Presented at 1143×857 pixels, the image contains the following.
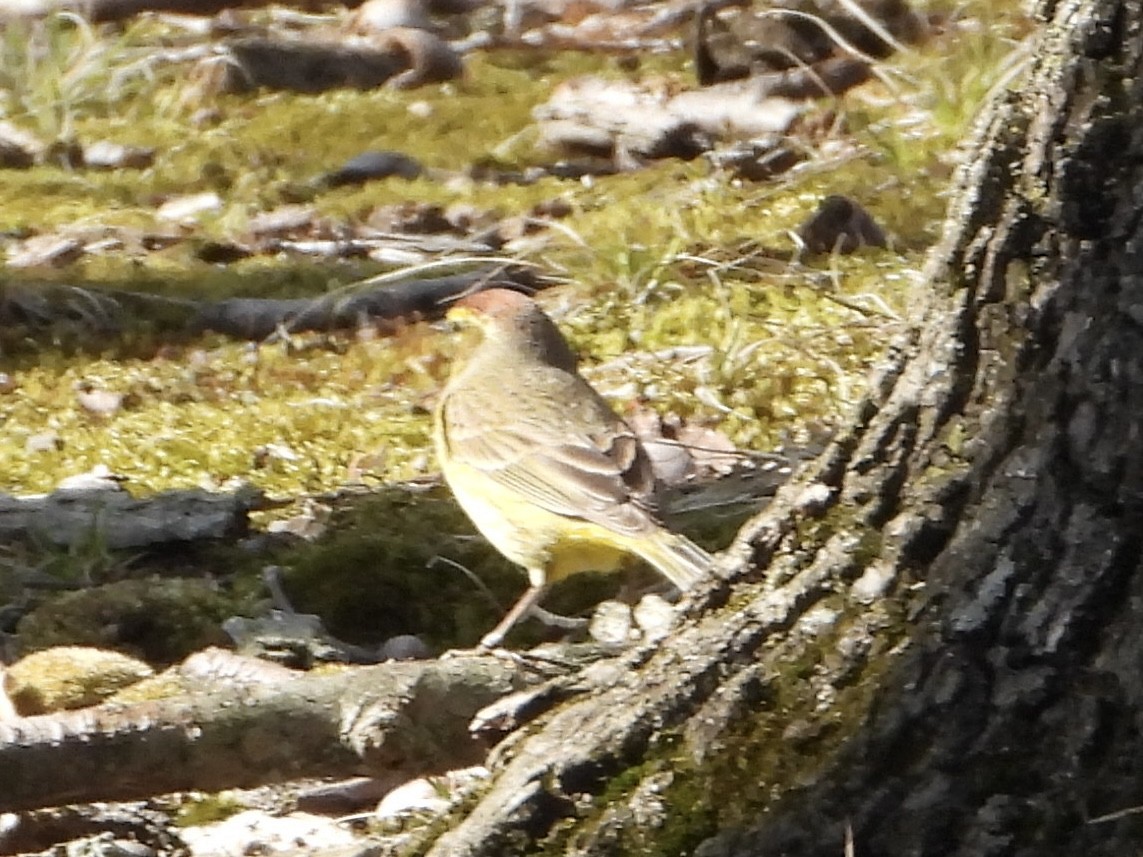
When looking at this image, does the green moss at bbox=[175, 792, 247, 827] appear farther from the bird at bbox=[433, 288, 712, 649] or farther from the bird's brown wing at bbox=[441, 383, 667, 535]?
the bird's brown wing at bbox=[441, 383, 667, 535]

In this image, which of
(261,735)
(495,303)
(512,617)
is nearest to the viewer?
(261,735)

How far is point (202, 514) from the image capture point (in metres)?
5.20

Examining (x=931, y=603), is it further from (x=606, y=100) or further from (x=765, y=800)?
(x=606, y=100)

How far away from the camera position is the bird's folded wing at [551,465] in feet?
16.2

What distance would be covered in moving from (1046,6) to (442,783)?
5.88 feet

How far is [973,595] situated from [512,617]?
2.18 meters

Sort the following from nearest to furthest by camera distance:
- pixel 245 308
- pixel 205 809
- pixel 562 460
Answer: pixel 205 809
pixel 562 460
pixel 245 308

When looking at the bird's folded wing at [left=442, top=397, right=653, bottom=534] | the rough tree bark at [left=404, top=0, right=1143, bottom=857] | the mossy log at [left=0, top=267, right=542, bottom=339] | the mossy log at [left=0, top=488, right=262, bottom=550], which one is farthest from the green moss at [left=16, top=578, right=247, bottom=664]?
the mossy log at [left=0, top=267, right=542, bottom=339]

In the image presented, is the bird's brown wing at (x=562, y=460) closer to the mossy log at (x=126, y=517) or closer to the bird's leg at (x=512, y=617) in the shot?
the bird's leg at (x=512, y=617)

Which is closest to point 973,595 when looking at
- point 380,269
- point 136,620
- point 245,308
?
point 136,620

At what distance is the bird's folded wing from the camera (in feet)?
16.2

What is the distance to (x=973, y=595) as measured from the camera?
2.43m

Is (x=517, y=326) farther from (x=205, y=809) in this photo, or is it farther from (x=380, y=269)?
(x=205, y=809)

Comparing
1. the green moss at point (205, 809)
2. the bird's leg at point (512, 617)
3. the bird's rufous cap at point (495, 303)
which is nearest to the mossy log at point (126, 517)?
the bird's leg at point (512, 617)
